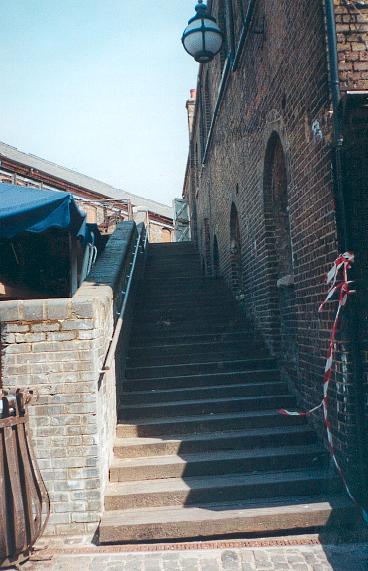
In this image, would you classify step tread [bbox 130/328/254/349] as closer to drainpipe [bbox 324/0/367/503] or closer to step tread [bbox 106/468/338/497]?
step tread [bbox 106/468/338/497]

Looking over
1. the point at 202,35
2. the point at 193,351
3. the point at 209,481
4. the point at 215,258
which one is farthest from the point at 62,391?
the point at 215,258

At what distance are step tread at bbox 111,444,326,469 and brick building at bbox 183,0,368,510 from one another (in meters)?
0.29

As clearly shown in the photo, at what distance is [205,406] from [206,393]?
331mm

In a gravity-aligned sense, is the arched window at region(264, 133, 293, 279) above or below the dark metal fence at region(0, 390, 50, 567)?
above

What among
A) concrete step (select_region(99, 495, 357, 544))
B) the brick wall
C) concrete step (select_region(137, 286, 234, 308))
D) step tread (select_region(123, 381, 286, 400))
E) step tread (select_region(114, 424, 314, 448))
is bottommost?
concrete step (select_region(99, 495, 357, 544))

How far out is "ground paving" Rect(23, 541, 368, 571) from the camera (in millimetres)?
3348

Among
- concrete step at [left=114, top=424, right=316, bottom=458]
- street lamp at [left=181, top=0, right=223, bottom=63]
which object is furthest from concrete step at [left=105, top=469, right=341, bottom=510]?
street lamp at [left=181, top=0, right=223, bottom=63]

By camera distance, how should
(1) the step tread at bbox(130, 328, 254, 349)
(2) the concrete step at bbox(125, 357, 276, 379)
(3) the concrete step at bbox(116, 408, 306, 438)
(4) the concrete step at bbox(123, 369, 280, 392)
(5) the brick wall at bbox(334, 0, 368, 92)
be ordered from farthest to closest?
(1) the step tread at bbox(130, 328, 254, 349), (2) the concrete step at bbox(125, 357, 276, 379), (4) the concrete step at bbox(123, 369, 280, 392), (3) the concrete step at bbox(116, 408, 306, 438), (5) the brick wall at bbox(334, 0, 368, 92)

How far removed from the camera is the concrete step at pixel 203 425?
5.04 m

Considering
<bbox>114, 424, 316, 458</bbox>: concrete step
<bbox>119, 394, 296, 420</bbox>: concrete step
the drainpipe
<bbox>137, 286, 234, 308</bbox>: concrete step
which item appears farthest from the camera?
<bbox>137, 286, 234, 308</bbox>: concrete step

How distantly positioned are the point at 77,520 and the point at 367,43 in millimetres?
4836

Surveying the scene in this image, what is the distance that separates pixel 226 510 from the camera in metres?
3.96

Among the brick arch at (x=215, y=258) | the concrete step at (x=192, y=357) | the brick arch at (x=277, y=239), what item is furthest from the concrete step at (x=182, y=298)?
the brick arch at (x=215, y=258)

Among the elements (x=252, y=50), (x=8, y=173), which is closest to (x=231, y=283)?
(x=252, y=50)
